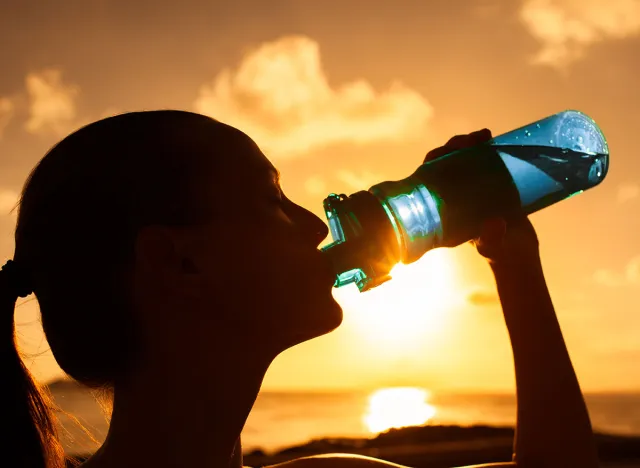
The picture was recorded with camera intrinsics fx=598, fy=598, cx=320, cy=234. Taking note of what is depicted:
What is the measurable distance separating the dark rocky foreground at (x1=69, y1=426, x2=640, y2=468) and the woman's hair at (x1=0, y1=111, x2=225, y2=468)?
753 centimetres

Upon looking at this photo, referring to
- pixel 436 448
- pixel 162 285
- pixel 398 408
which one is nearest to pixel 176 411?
pixel 162 285

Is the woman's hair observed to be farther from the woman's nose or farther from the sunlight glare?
the sunlight glare

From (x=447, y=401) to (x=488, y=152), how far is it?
42406 millimetres

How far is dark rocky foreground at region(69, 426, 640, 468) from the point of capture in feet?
29.2

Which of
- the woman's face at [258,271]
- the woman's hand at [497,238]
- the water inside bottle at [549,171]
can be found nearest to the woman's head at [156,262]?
the woman's face at [258,271]

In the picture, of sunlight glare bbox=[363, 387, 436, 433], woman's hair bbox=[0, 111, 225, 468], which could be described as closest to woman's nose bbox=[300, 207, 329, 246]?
woman's hair bbox=[0, 111, 225, 468]

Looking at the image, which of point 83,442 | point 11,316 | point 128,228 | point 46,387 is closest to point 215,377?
point 128,228

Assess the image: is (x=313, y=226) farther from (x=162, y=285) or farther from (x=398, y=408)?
(x=398, y=408)

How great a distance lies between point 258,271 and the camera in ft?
4.17

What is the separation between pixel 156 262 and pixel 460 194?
943mm

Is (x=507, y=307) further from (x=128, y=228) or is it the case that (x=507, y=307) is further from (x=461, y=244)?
(x=128, y=228)

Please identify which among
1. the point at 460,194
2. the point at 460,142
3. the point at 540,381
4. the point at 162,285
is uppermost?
the point at 460,142

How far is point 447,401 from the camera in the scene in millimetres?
41688

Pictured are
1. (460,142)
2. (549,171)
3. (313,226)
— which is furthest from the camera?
(549,171)
